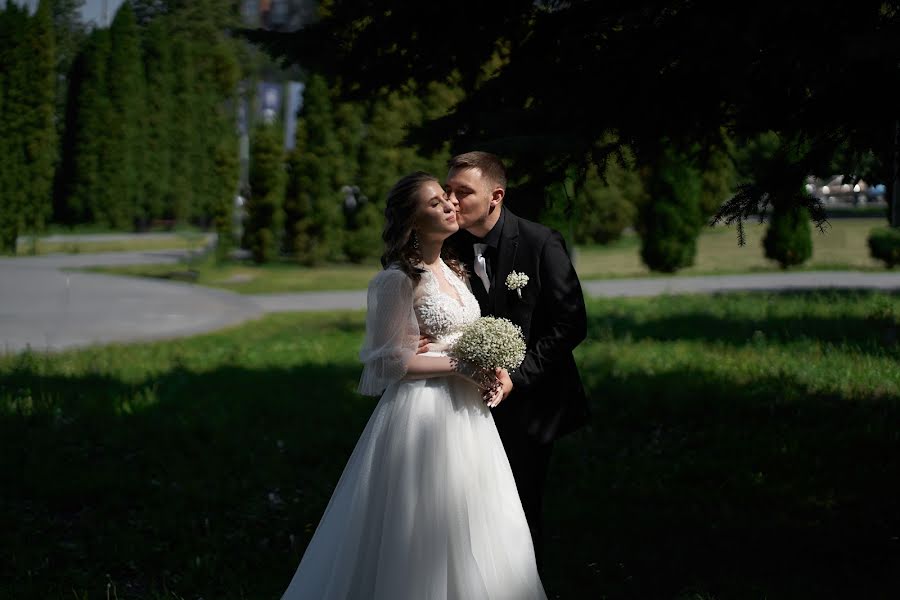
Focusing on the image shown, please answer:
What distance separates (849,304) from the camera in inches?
493

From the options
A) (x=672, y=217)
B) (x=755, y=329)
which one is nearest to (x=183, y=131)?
(x=672, y=217)

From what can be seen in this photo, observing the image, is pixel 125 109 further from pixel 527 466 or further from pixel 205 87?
pixel 527 466

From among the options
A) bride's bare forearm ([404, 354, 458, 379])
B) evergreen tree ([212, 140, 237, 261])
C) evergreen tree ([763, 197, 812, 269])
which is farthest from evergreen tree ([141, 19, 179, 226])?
bride's bare forearm ([404, 354, 458, 379])

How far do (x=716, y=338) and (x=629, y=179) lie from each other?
20228 millimetres

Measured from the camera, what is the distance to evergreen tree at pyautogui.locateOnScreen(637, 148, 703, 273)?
20.7 metres

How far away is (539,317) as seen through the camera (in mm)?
3637

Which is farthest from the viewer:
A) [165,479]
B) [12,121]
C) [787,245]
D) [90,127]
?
[90,127]

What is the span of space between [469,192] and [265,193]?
20432 millimetres

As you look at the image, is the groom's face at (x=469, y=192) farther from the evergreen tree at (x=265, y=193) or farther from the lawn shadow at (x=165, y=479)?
the evergreen tree at (x=265, y=193)

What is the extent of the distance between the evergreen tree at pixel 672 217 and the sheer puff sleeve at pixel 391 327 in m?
17.9

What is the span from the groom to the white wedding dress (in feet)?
0.81

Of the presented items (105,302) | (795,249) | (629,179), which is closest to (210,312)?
(105,302)

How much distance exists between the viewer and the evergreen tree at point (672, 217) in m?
20.7

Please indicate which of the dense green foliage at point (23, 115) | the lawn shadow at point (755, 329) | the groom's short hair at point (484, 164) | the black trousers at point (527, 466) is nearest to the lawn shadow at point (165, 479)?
the black trousers at point (527, 466)
